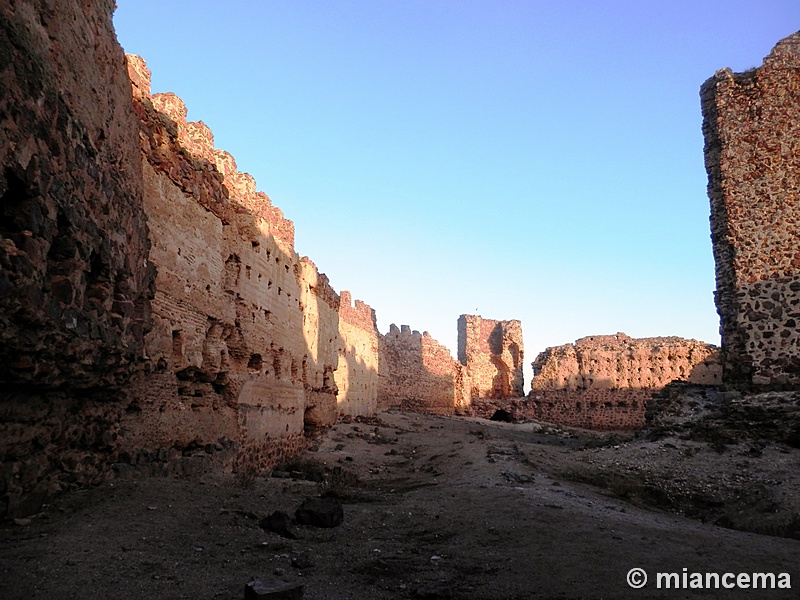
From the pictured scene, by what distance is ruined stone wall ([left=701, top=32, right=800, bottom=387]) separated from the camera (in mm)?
11297

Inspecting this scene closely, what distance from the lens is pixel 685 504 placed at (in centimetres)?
759

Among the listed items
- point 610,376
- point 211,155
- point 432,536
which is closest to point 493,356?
point 610,376

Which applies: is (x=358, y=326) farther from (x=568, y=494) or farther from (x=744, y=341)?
(x=568, y=494)

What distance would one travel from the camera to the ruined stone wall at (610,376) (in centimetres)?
2364

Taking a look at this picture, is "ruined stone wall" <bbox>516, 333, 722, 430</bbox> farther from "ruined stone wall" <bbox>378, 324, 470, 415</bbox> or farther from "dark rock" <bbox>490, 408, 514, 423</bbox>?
"ruined stone wall" <bbox>378, 324, 470, 415</bbox>

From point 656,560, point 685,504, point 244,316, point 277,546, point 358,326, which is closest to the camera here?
point 656,560

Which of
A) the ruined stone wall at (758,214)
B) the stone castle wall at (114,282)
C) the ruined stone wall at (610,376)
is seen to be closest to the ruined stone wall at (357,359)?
the ruined stone wall at (610,376)

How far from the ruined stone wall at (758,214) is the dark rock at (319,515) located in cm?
965

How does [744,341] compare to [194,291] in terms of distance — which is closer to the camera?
[194,291]

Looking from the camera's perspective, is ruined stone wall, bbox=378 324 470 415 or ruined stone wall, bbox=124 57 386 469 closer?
ruined stone wall, bbox=124 57 386 469

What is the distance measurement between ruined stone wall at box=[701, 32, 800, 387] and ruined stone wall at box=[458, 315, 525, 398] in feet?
69.8

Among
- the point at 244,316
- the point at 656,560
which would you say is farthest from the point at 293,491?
the point at 656,560

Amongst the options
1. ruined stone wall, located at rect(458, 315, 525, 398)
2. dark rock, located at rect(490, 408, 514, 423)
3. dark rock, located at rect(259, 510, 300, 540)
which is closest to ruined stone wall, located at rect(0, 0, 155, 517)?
dark rock, located at rect(259, 510, 300, 540)

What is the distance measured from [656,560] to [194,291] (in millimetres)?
5824
